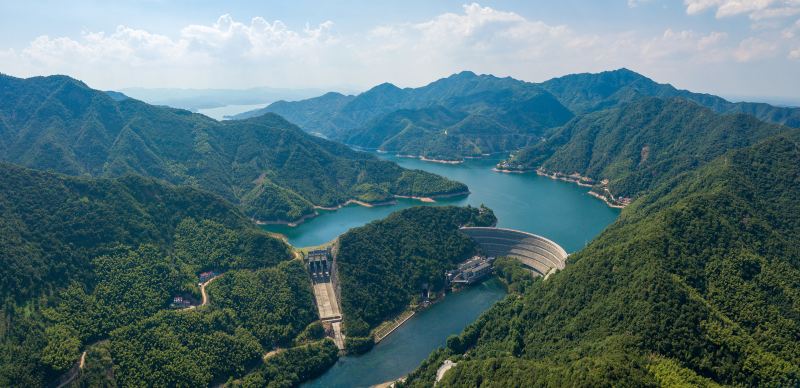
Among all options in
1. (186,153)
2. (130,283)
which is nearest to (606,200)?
(130,283)

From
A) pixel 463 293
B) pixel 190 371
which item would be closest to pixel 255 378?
pixel 190 371

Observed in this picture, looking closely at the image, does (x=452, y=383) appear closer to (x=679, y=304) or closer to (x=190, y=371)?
(x=679, y=304)

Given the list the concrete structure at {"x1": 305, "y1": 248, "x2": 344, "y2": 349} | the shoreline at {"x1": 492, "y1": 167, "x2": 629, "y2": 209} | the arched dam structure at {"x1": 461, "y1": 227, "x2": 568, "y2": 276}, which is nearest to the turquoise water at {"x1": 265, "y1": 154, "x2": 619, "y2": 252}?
the shoreline at {"x1": 492, "y1": 167, "x2": 629, "y2": 209}

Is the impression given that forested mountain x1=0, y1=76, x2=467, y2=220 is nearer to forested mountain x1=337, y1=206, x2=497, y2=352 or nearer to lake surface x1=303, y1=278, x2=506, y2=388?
forested mountain x1=337, y1=206, x2=497, y2=352

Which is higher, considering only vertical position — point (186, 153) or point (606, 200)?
point (186, 153)

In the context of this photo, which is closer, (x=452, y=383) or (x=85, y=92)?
(x=452, y=383)

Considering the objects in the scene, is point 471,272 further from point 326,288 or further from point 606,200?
point 606,200
